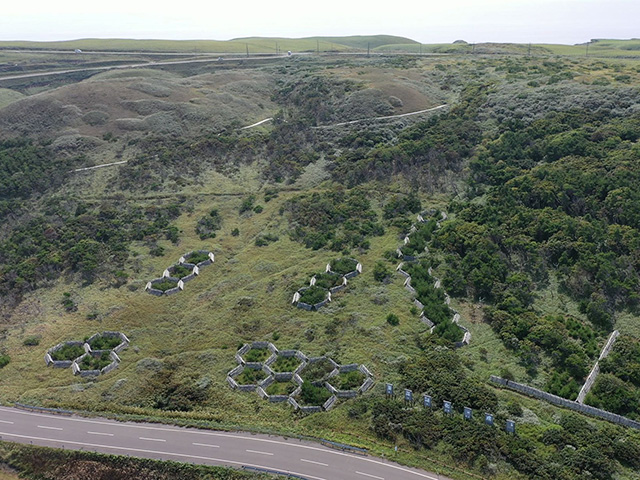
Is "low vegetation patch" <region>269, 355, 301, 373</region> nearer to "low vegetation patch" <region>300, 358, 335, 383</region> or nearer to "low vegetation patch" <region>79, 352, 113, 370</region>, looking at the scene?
"low vegetation patch" <region>300, 358, 335, 383</region>

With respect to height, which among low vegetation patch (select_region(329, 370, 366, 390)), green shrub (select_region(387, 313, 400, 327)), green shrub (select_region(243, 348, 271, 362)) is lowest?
green shrub (select_region(243, 348, 271, 362))

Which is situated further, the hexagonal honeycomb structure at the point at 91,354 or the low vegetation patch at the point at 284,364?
the hexagonal honeycomb structure at the point at 91,354

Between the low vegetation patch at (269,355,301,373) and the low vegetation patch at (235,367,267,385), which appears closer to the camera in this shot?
the low vegetation patch at (235,367,267,385)

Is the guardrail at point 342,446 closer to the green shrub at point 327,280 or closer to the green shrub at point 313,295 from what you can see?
the green shrub at point 313,295

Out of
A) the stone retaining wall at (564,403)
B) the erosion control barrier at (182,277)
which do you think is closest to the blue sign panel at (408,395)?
the stone retaining wall at (564,403)

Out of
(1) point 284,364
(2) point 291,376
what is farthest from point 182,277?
(2) point 291,376

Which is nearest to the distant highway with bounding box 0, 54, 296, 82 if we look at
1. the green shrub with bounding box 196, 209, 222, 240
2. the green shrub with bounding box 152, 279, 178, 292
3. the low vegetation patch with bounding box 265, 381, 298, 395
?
the green shrub with bounding box 196, 209, 222, 240
